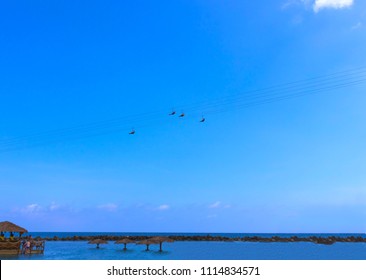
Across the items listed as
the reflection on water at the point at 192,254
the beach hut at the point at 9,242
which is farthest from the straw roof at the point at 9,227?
the reflection on water at the point at 192,254

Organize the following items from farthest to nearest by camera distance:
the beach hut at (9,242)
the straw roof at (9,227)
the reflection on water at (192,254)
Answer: the reflection on water at (192,254), the straw roof at (9,227), the beach hut at (9,242)

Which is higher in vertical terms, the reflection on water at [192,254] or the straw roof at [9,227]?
the straw roof at [9,227]

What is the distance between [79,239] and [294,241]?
2451 inches

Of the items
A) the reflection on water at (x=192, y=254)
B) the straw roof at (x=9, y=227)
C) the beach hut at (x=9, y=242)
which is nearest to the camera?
the beach hut at (x=9, y=242)

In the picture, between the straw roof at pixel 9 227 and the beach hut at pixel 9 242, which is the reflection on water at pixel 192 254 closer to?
the beach hut at pixel 9 242

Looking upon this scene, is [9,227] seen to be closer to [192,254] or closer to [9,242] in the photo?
[9,242]

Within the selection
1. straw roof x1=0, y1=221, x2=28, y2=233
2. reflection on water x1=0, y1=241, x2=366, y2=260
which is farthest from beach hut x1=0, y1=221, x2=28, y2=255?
reflection on water x1=0, y1=241, x2=366, y2=260

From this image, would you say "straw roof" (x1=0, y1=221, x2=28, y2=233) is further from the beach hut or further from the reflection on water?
the reflection on water

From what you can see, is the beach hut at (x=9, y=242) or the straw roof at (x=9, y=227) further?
the straw roof at (x=9, y=227)

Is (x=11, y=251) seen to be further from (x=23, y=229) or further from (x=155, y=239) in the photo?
(x=155, y=239)

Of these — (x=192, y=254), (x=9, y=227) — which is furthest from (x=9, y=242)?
(x=192, y=254)

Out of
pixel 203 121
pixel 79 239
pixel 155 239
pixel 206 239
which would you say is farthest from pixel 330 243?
pixel 203 121
